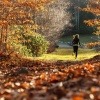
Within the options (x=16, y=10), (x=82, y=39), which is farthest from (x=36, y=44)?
(x=82, y=39)

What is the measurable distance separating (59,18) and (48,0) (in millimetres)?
30917

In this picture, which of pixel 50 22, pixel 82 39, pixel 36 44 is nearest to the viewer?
pixel 36 44

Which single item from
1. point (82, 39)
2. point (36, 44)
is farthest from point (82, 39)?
point (36, 44)

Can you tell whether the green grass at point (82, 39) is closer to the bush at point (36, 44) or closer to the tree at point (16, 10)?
the bush at point (36, 44)

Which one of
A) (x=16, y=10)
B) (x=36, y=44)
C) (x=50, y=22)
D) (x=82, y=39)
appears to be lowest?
(x=82, y=39)

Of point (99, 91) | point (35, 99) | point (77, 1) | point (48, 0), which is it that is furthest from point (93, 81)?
point (77, 1)

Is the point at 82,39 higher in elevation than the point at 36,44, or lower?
lower

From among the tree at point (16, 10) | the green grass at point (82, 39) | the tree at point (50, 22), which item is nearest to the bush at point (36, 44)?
the tree at point (50, 22)

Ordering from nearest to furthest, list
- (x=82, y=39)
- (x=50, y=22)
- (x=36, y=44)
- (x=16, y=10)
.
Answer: (x=16, y=10)
(x=36, y=44)
(x=50, y=22)
(x=82, y=39)

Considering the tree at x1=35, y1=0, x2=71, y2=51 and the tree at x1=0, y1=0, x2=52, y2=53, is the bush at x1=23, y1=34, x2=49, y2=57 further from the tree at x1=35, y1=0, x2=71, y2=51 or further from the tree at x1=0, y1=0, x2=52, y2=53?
the tree at x1=0, y1=0, x2=52, y2=53

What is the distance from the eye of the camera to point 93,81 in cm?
642

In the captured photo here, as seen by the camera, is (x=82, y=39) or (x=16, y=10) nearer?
(x=16, y=10)

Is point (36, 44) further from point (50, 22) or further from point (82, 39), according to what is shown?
point (82, 39)

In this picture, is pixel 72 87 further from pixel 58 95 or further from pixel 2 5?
pixel 2 5
